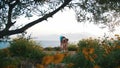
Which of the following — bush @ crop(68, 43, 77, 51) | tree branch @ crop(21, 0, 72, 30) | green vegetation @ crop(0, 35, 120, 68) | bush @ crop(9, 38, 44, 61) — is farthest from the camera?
bush @ crop(68, 43, 77, 51)

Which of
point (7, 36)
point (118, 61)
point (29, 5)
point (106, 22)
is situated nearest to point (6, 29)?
point (7, 36)

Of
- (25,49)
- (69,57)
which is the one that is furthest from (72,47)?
(69,57)

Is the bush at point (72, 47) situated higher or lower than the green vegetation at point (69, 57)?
lower

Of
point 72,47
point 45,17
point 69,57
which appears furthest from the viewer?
point 72,47

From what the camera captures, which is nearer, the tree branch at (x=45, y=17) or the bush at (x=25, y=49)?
the tree branch at (x=45, y=17)

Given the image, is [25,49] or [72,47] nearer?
[25,49]

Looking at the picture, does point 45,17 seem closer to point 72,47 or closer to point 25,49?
point 25,49

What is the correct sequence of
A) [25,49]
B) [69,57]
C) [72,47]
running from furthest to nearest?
[72,47] < [25,49] < [69,57]

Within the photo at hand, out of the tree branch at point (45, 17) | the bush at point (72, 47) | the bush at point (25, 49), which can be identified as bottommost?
the bush at point (72, 47)

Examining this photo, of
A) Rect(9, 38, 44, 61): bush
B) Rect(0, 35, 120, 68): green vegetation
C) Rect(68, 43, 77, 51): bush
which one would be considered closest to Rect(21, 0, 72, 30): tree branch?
Rect(0, 35, 120, 68): green vegetation

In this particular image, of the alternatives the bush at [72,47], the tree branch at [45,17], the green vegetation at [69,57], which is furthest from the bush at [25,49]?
the tree branch at [45,17]

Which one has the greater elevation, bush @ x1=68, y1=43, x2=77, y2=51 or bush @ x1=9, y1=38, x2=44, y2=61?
bush @ x1=9, y1=38, x2=44, y2=61

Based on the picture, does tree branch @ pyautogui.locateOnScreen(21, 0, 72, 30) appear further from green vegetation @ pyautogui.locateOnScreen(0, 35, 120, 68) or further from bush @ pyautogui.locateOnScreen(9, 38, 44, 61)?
bush @ pyautogui.locateOnScreen(9, 38, 44, 61)

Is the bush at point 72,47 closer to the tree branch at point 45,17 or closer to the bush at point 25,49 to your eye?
the bush at point 25,49
